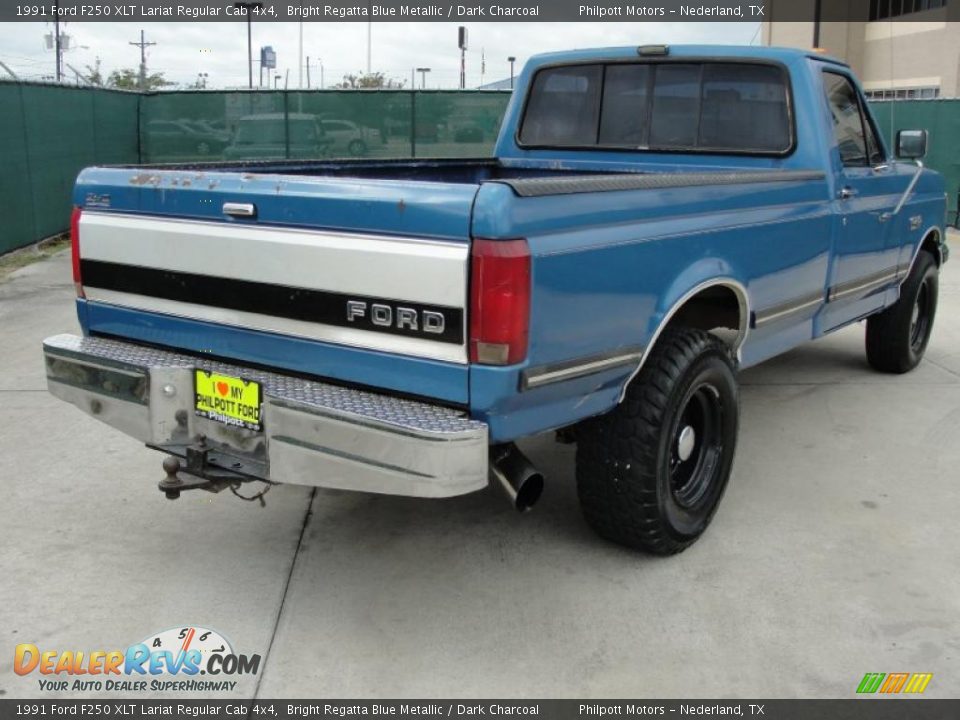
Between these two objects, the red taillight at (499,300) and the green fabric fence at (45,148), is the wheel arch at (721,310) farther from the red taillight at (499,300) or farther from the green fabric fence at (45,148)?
the green fabric fence at (45,148)

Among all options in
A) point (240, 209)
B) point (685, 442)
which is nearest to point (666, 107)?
point (685, 442)

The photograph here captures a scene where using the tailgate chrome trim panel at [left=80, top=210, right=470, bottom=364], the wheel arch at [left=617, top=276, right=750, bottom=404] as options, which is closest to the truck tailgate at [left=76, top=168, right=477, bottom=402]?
the tailgate chrome trim panel at [left=80, top=210, right=470, bottom=364]

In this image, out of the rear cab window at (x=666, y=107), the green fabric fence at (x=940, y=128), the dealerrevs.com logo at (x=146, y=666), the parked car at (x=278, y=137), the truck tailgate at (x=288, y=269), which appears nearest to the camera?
the truck tailgate at (x=288, y=269)

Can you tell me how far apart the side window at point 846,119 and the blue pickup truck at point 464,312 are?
0.14 m

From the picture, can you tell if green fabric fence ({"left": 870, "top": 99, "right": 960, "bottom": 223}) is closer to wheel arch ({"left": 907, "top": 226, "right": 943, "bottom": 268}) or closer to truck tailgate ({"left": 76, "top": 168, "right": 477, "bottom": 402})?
wheel arch ({"left": 907, "top": 226, "right": 943, "bottom": 268})

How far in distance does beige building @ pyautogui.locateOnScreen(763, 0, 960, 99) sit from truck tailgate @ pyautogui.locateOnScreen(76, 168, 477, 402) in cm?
2199

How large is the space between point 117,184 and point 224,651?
1.72m

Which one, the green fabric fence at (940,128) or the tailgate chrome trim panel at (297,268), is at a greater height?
the green fabric fence at (940,128)

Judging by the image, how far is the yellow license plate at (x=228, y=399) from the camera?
3135mm

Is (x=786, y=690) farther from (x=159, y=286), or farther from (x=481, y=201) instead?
(x=159, y=286)

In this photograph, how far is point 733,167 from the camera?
4.79m

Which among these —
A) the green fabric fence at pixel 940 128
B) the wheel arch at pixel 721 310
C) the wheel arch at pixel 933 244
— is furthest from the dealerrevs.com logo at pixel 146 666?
the green fabric fence at pixel 940 128
